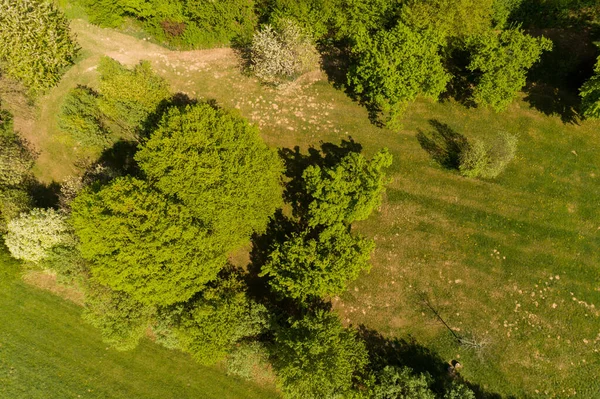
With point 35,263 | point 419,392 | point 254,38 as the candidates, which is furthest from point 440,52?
point 35,263

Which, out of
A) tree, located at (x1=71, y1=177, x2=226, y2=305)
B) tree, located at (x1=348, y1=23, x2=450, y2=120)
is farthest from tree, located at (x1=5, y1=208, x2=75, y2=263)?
tree, located at (x1=348, y1=23, x2=450, y2=120)

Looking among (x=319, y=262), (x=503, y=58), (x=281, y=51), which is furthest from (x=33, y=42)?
(x=503, y=58)

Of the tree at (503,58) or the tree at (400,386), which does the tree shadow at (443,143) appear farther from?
the tree at (400,386)

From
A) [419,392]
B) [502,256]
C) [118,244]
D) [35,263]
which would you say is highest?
[502,256]

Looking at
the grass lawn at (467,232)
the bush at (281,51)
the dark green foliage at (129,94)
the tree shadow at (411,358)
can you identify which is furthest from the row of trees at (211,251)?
the bush at (281,51)

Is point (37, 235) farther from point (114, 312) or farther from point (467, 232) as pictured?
point (467, 232)

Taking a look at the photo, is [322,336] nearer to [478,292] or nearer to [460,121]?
[478,292]
